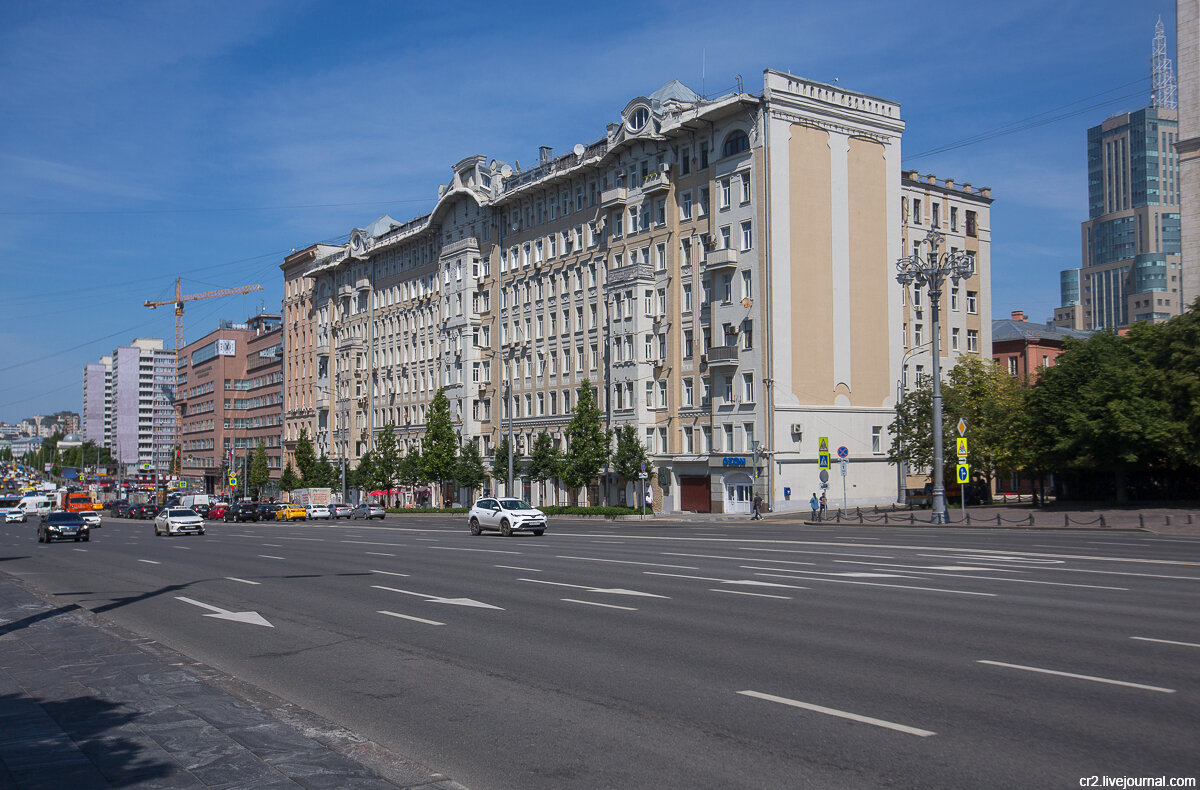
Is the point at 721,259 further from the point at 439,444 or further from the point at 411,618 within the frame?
the point at 411,618

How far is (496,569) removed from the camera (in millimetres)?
22234

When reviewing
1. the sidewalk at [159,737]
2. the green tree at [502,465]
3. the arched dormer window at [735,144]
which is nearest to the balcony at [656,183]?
the arched dormer window at [735,144]

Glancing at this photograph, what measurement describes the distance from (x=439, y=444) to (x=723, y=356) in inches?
1149

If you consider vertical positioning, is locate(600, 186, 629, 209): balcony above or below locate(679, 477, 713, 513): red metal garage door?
above

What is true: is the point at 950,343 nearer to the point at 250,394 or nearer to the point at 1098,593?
the point at 1098,593

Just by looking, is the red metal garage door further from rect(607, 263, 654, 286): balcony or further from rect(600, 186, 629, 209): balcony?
rect(600, 186, 629, 209): balcony

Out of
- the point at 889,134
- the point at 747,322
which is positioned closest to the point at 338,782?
the point at 747,322

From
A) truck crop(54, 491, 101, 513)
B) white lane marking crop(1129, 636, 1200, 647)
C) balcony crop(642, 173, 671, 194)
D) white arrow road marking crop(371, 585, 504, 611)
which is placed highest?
balcony crop(642, 173, 671, 194)

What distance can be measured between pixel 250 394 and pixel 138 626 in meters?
131

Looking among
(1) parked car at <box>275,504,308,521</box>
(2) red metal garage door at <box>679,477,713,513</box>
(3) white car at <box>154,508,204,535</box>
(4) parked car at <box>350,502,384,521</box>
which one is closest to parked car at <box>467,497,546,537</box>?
(3) white car at <box>154,508,204,535</box>

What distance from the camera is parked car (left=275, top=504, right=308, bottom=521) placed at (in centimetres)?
7894

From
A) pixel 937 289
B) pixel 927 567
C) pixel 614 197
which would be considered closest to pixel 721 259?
pixel 614 197

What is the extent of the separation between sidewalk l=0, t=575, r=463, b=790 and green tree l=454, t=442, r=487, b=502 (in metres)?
65.3

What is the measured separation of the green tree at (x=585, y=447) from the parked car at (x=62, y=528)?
97.8 feet
